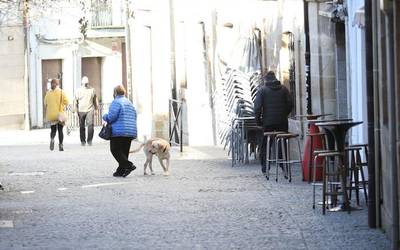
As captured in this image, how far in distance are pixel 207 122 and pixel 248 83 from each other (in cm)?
672

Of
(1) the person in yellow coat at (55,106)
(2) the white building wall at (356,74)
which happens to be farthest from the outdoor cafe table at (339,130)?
(1) the person in yellow coat at (55,106)

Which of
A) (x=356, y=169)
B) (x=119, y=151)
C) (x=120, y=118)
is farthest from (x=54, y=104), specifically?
(x=356, y=169)

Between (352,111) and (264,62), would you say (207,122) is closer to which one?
(264,62)

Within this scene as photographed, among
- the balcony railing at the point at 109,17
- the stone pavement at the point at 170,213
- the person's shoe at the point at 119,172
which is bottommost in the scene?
the stone pavement at the point at 170,213

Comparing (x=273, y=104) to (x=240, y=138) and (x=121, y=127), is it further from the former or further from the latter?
(x=121, y=127)

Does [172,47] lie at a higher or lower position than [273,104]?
higher

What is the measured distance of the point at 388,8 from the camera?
1113 centimetres

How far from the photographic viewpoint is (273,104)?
19828mm

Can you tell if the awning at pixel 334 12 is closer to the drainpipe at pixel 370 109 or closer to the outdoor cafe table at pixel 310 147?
the outdoor cafe table at pixel 310 147

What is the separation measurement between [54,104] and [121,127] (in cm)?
854

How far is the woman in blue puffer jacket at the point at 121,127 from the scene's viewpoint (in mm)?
20484

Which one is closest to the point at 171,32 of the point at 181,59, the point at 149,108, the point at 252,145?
the point at 181,59

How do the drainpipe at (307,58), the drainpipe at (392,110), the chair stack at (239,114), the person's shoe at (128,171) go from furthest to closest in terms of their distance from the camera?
the chair stack at (239,114)
the drainpipe at (307,58)
the person's shoe at (128,171)
the drainpipe at (392,110)

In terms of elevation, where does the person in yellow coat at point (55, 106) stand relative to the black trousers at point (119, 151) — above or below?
above
